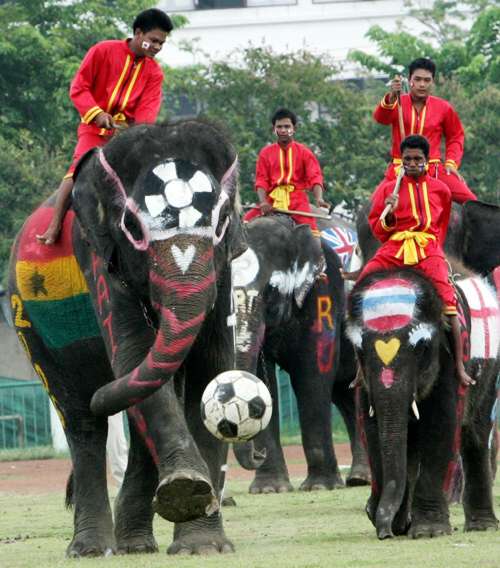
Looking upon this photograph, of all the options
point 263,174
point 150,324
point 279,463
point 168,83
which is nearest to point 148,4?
point 168,83

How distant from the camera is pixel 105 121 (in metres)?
9.85

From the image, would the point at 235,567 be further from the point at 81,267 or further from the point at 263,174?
the point at 263,174

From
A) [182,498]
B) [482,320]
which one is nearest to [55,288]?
[182,498]

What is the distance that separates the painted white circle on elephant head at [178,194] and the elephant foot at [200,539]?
1593 mm

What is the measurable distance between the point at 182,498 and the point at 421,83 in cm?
601

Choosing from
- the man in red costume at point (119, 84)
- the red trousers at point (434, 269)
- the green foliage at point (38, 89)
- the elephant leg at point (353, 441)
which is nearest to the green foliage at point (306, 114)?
the green foliage at point (38, 89)

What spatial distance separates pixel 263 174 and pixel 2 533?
Answer: 6.71 m

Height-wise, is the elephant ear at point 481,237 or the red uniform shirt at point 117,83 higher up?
the red uniform shirt at point 117,83

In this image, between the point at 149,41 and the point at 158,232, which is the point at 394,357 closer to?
the point at 158,232

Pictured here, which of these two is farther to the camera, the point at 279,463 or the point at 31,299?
the point at 279,463

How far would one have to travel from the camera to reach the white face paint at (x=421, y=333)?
Answer: 9.98 metres

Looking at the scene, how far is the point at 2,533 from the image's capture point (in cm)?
1170

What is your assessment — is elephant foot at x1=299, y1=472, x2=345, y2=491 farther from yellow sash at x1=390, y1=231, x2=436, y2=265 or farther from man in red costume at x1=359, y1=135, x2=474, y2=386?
yellow sash at x1=390, y1=231, x2=436, y2=265

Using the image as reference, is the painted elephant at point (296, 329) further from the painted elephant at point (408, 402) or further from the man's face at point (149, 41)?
the man's face at point (149, 41)
